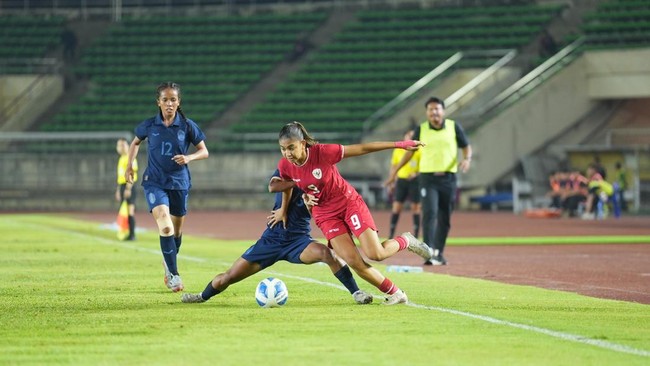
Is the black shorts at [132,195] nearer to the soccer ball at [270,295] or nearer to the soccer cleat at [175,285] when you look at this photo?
the soccer cleat at [175,285]

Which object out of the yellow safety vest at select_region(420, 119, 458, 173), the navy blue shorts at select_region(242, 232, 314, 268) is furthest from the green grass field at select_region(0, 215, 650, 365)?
the yellow safety vest at select_region(420, 119, 458, 173)

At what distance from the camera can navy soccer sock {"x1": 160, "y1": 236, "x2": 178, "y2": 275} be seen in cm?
1397

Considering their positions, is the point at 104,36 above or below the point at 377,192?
above

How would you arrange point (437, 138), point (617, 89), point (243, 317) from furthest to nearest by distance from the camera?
point (617, 89) < point (437, 138) < point (243, 317)

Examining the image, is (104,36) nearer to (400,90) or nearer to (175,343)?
(400,90)

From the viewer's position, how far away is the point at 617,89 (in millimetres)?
45969

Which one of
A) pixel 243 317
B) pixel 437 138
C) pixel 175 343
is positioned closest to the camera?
pixel 175 343

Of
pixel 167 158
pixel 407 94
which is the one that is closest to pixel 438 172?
pixel 167 158

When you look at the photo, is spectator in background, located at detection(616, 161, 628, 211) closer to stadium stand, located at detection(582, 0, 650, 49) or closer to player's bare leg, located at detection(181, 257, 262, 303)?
stadium stand, located at detection(582, 0, 650, 49)

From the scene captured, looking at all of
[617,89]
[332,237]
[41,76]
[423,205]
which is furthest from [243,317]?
[41,76]

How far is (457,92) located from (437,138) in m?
30.3

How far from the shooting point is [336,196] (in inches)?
462

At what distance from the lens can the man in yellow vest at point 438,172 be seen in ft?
61.2

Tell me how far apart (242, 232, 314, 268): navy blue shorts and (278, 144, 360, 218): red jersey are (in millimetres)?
542
